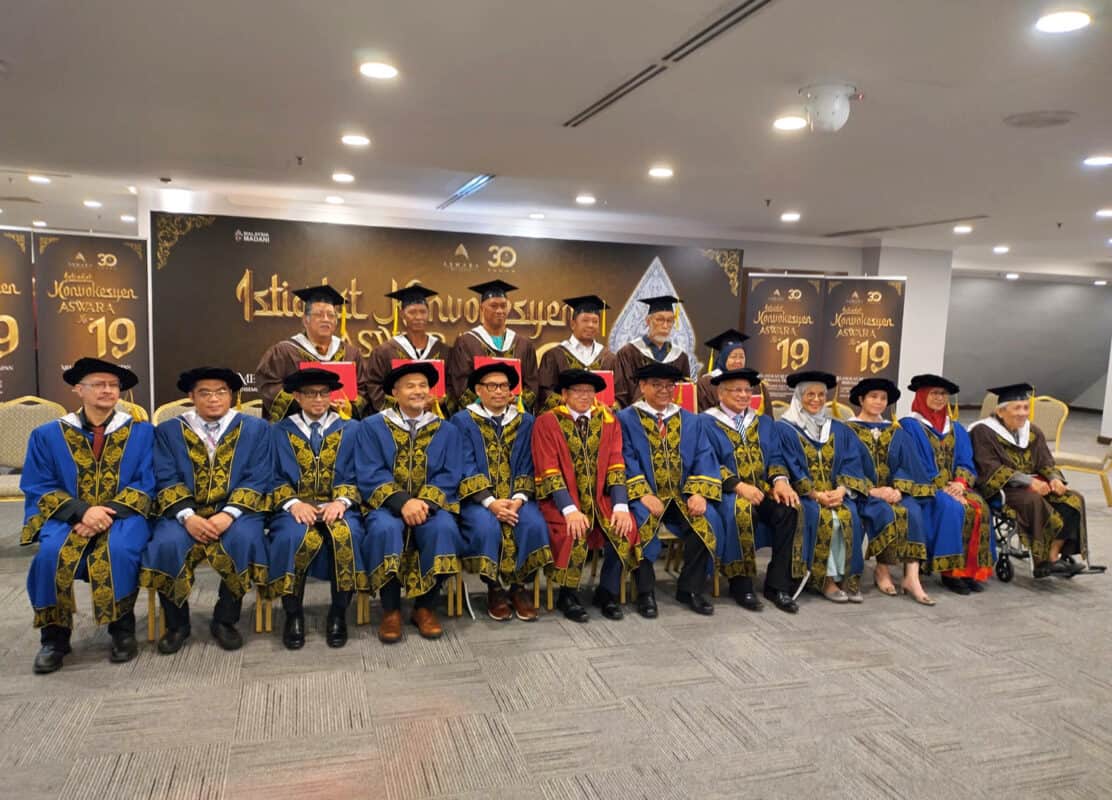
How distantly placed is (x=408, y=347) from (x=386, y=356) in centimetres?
15

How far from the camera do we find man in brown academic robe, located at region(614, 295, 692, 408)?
4621 mm

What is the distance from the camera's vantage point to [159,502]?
316 cm

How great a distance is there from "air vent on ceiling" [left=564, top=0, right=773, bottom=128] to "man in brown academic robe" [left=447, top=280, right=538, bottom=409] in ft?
3.68

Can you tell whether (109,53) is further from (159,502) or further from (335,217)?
(335,217)

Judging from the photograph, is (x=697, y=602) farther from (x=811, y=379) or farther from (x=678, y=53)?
(x=678, y=53)

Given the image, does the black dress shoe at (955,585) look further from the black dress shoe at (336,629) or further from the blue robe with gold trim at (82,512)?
the blue robe with gold trim at (82,512)

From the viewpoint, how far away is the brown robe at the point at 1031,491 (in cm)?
430

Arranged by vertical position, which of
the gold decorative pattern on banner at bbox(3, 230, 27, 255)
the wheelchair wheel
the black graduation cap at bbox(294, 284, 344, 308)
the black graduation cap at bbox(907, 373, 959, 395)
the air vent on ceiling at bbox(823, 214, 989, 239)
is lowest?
the wheelchair wheel

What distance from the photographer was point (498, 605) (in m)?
3.61

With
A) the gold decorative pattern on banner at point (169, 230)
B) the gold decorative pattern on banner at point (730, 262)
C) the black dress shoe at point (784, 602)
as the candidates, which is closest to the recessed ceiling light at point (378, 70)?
the black dress shoe at point (784, 602)

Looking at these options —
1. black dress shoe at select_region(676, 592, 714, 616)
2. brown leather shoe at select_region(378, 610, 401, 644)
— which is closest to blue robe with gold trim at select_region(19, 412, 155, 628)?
brown leather shoe at select_region(378, 610, 401, 644)

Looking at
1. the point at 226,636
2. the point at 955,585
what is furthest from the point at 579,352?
the point at 955,585

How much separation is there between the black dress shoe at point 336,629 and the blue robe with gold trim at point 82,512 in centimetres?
81

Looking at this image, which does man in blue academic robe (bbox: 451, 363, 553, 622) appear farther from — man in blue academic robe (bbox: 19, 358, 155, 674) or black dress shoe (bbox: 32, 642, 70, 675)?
black dress shoe (bbox: 32, 642, 70, 675)
